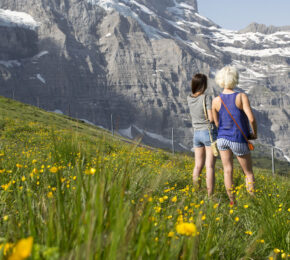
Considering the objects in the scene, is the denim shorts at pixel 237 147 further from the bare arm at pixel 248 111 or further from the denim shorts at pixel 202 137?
the denim shorts at pixel 202 137

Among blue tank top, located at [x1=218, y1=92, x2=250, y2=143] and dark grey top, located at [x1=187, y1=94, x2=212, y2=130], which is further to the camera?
dark grey top, located at [x1=187, y1=94, x2=212, y2=130]

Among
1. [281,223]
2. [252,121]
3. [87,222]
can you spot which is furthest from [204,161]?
[87,222]

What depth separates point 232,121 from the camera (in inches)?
221

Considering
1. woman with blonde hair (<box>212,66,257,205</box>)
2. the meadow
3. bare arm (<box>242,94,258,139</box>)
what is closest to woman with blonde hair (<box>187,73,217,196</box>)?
woman with blonde hair (<box>212,66,257,205</box>)

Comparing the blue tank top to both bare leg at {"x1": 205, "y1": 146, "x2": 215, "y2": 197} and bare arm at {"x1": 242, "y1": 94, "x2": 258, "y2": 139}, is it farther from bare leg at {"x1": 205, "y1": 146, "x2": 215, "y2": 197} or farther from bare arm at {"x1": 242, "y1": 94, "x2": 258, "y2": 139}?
bare leg at {"x1": 205, "y1": 146, "x2": 215, "y2": 197}

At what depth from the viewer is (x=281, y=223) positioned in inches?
129

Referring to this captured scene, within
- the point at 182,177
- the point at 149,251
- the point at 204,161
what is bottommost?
the point at 182,177

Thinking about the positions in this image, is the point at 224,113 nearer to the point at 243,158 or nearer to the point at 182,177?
the point at 243,158

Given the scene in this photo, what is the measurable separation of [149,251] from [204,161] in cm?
494

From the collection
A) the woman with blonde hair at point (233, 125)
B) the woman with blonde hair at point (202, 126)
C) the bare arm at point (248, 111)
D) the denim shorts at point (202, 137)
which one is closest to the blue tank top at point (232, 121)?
the woman with blonde hair at point (233, 125)

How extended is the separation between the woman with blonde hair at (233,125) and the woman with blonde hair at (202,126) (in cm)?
43

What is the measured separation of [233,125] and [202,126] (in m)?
0.95

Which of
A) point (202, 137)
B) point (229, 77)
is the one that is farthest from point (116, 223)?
point (202, 137)

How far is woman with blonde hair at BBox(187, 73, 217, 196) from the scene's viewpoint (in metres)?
6.21
